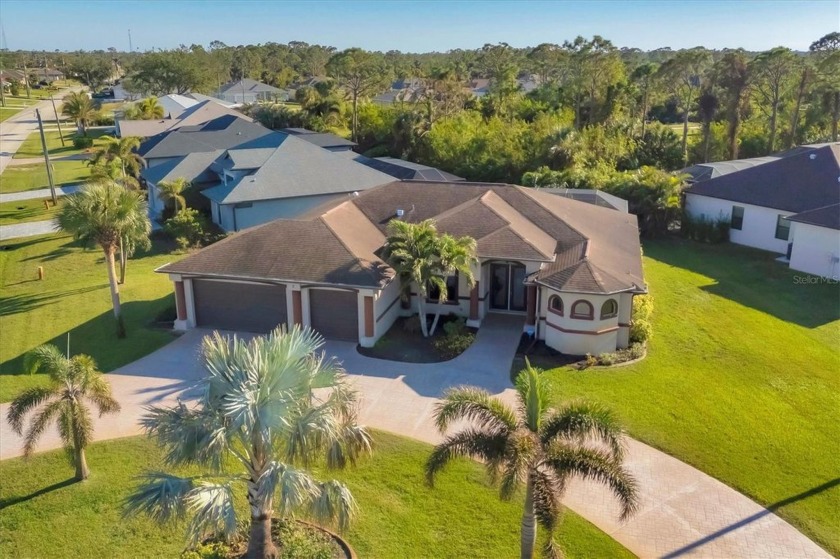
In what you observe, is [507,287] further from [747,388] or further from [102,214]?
[102,214]

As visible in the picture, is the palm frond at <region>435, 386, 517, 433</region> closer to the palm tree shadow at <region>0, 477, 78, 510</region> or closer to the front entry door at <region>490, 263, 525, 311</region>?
the palm tree shadow at <region>0, 477, 78, 510</region>

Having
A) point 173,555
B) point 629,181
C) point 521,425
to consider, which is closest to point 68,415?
point 173,555

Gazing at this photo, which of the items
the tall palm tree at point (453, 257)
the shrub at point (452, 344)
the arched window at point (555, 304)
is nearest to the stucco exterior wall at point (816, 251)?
the arched window at point (555, 304)

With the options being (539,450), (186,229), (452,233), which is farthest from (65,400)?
(186,229)

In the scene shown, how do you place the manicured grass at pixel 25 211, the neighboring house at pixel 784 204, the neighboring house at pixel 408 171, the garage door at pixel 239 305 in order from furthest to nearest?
1. the manicured grass at pixel 25 211
2. the neighboring house at pixel 408 171
3. the neighboring house at pixel 784 204
4. the garage door at pixel 239 305

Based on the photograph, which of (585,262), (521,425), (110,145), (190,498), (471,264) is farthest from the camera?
(110,145)

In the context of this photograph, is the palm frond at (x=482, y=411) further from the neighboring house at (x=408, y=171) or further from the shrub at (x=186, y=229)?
the neighboring house at (x=408, y=171)

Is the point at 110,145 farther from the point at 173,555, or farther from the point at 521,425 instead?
the point at 521,425
